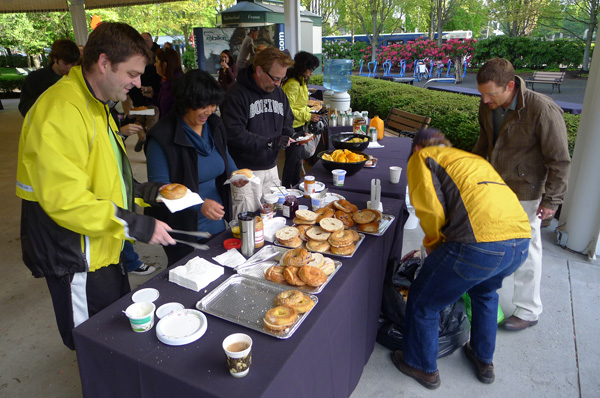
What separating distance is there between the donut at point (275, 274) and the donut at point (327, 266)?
0.63ft

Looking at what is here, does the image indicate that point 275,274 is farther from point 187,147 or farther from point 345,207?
point 187,147

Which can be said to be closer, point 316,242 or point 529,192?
point 316,242

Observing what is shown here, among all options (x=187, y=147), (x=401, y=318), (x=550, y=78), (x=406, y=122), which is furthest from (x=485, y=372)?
(x=550, y=78)

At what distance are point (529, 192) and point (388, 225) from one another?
1.09 meters

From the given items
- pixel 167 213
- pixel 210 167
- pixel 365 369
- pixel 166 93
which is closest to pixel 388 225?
pixel 365 369

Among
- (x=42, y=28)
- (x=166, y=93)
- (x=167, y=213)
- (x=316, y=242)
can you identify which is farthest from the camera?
(x=42, y=28)

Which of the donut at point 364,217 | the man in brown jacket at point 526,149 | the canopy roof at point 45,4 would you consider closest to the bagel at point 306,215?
the donut at point 364,217

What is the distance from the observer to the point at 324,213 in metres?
2.55

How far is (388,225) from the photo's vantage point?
8.20 feet

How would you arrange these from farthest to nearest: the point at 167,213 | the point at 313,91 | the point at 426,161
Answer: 1. the point at 313,91
2. the point at 167,213
3. the point at 426,161

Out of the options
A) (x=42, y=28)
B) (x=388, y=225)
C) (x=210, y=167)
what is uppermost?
(x=42, y=28)

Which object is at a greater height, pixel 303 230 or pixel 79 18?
pixel 79 18

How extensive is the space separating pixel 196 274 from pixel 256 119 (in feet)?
6.03

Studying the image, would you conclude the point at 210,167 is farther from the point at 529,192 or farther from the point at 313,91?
the point at 313,91
